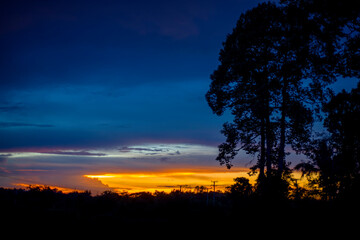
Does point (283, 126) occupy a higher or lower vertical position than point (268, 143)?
higher

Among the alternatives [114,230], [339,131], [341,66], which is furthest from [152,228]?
[341,66]

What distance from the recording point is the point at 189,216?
1302 cm

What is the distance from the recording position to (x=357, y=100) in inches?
642

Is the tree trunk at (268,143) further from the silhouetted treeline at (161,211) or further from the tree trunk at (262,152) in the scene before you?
the silhouetted treeline at (161,211)

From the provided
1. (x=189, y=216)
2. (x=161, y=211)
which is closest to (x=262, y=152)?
(x=161, y=211)

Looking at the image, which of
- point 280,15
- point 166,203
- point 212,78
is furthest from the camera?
point 212,78

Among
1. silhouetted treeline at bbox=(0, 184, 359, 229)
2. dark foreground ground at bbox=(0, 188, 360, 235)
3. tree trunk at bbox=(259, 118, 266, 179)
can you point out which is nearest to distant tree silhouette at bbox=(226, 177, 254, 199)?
silhouetted treeline at bbox=(0, 184, 359, 229)

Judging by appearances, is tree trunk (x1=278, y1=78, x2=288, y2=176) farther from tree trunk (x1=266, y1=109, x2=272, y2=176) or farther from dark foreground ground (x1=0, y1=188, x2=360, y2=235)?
dark foreground ground (x1=0, y1=188, x2=360, y2=235)

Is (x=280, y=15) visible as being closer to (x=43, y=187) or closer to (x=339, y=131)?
(x=339, y=131)

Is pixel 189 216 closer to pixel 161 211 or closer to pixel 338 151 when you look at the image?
pixel 161 211

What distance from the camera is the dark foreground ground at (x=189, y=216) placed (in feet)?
36.7

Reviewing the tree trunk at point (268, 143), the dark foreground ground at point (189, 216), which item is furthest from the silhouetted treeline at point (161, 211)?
the tree trunk at point (268, 143)

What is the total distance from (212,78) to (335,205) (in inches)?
465

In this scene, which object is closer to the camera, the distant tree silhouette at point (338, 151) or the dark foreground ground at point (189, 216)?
the dark foreground ground at point (189, 216)
